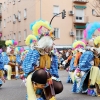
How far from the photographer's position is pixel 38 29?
6699 mm

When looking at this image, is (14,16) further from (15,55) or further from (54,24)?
(15,55)

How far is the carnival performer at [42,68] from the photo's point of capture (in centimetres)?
618

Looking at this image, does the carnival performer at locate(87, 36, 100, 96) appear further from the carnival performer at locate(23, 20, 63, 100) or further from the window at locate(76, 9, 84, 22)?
the window at locate(76, 9, 84, 22)

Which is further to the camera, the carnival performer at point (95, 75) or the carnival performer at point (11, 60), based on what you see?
the carnival performer at point (11, 60)

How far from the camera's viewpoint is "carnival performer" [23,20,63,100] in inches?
243

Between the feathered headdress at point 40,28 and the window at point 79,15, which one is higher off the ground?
the window at point 79,15

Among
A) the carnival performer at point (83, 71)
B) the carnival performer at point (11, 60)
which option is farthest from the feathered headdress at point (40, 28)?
the carnival performer at point (11, 60)

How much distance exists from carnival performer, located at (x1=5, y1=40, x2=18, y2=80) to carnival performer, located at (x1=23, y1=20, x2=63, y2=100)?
24.9 feet

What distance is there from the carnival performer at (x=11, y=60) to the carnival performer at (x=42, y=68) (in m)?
7.59

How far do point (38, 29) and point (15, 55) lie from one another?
7.99 meters

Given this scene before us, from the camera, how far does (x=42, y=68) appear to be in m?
6.46

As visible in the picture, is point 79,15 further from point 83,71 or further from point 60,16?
point 83,71

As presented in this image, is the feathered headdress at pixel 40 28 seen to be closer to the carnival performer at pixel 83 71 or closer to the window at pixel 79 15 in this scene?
the carnival performer at pixel 83 71

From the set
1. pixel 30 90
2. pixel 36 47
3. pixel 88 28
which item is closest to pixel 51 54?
pixel 36 47
